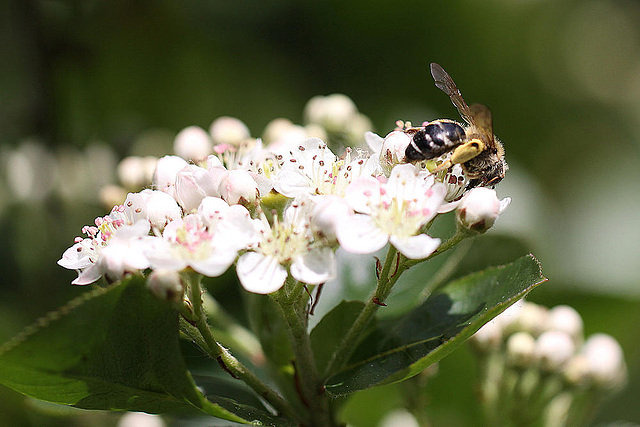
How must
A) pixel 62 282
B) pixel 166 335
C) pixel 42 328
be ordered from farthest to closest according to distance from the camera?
1. pixel 62 282
2. pixel 166 335
3. pixel 42 328

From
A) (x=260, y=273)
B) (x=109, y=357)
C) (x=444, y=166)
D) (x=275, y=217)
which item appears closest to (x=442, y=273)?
(x=444, y=166)

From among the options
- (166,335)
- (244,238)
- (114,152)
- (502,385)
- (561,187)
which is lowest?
(561,187)

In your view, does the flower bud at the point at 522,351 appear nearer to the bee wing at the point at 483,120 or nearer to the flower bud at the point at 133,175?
the bee wing at the point at 483,120

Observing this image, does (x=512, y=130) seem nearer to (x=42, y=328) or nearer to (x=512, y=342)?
(x=512, y=342)

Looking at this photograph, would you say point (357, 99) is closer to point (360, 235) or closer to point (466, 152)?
point (466, 152)

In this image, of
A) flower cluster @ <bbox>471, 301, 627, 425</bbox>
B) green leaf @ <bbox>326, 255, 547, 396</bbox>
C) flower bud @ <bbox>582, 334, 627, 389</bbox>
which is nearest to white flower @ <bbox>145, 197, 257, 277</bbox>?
green leaf @ <bbox>326, 255, 547, 396</bbox>

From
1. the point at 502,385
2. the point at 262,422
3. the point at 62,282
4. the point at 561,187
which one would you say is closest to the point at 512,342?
the point at 502,385

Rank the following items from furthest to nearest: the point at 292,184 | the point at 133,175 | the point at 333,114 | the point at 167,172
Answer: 1. the point at 333,114
2. the point at 133,175
3. the point at 167,172
4. the point at 292,184
